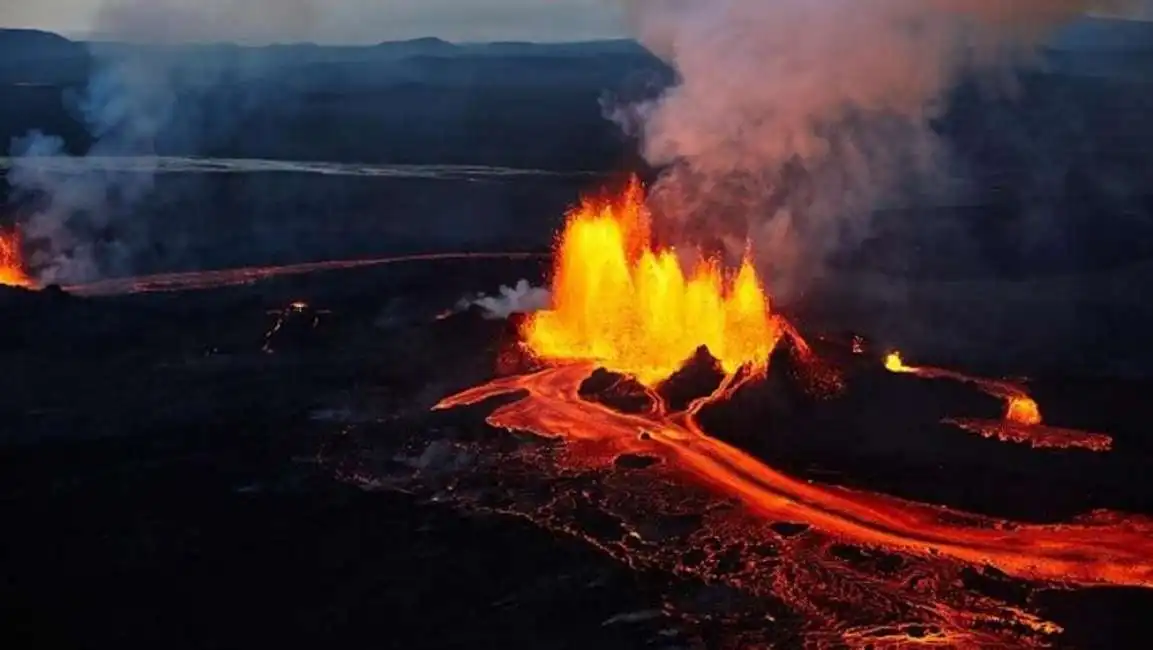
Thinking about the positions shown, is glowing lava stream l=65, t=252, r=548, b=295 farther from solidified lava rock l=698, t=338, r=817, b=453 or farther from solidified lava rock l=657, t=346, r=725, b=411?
solidified lava rock l=698, t=338, r=817, b=453

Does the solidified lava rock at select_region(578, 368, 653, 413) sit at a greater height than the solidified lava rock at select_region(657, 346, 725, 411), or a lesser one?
lesser

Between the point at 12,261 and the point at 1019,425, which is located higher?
the point at 1019,425

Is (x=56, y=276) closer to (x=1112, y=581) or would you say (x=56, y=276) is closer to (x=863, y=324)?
(x=863, y=324)

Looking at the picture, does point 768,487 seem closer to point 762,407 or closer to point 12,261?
point 762,407

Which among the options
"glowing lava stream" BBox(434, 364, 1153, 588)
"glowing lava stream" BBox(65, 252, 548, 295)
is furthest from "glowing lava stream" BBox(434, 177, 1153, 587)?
"glowing lava stream" BBox(65, 252, 548, 295)

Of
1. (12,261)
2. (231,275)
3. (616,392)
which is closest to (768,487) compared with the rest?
(616,392)

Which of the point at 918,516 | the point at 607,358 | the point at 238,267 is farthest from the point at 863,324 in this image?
the point at 238,267
